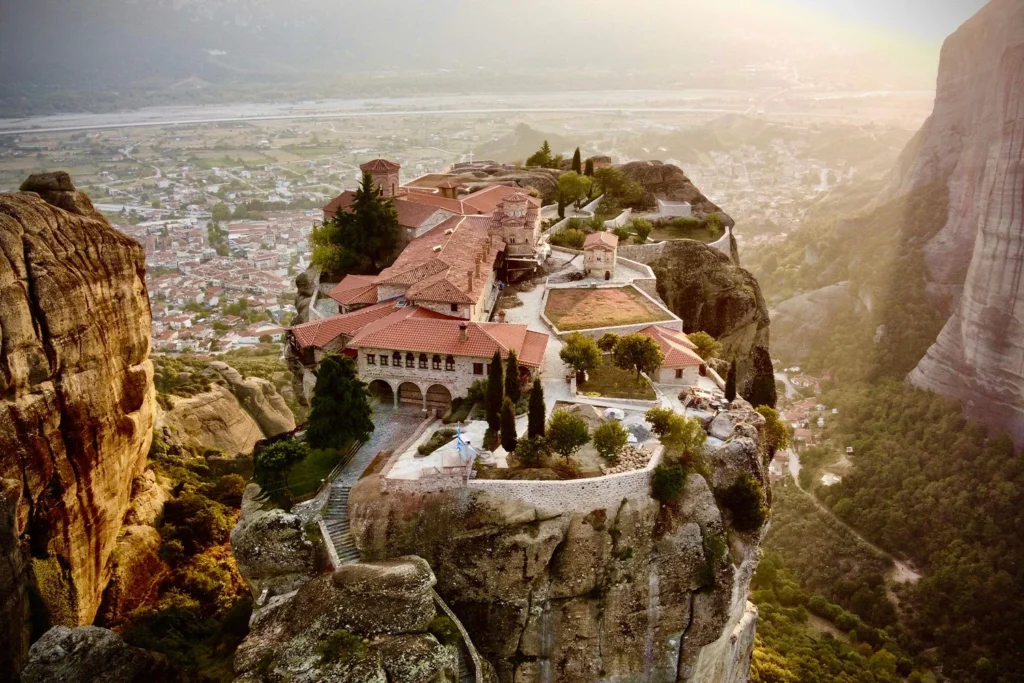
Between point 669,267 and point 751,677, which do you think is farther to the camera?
point 669,267

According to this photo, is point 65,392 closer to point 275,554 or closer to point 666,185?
point 275,554

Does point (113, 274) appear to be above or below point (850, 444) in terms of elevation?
above

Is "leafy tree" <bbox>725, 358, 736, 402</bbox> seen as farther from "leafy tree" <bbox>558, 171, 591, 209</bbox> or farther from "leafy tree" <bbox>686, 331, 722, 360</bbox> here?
"leafy tree" <bbox>558, 171, 591, 209</bbox>

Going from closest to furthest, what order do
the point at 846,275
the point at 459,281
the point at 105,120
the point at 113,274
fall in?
1. the point at 113,274
2. the point at 459,281
3. the point at 846,275
4. the point at 105,120

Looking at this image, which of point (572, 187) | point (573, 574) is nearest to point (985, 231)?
point (572, 187)

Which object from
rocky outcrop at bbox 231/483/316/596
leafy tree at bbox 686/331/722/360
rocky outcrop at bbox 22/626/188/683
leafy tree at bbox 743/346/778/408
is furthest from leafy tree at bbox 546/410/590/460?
leafy tree at bbox 743/346/778/408

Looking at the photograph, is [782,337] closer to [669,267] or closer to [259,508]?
[669,267]

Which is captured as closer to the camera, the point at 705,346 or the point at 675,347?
the point at 675,347

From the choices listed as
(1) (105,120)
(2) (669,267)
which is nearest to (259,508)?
(2) (669,267)
